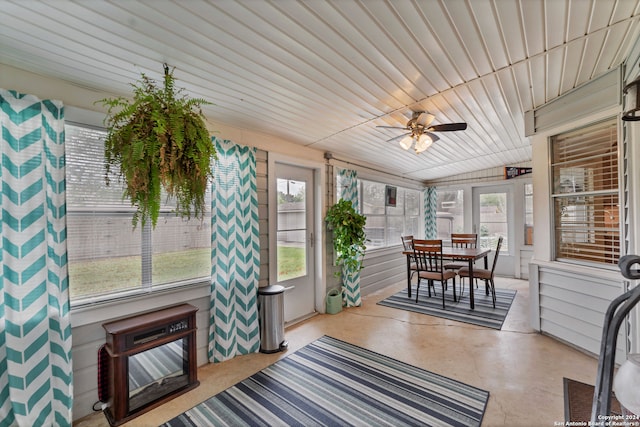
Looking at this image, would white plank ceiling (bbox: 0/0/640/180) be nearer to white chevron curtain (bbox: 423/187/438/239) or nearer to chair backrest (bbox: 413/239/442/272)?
chair backrest (bbox: 413/239/442/272)

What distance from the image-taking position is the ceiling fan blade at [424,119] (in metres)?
2.81

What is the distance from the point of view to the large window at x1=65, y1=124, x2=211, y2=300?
80.6 inches

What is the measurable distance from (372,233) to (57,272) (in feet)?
14.4

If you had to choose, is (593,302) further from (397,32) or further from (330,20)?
(330,20)

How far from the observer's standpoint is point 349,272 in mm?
4273

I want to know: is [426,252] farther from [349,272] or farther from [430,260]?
[349,272]

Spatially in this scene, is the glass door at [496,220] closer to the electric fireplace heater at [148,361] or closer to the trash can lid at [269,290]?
the trash can lid at [269,290]

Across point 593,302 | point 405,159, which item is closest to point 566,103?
point 593,302

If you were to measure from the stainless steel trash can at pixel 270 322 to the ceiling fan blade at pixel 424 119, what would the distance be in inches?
90.7

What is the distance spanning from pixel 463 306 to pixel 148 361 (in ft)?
13.5

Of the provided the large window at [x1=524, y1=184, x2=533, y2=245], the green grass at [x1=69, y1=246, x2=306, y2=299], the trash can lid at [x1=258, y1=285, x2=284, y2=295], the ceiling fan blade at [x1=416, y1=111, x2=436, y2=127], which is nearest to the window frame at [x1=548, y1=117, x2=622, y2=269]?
the ceiling fan blade at [x1=416, y1=111, x2=436, y2=127]

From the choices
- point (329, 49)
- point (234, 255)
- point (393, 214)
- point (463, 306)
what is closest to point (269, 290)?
point (234, 255)

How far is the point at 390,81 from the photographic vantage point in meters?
2.28

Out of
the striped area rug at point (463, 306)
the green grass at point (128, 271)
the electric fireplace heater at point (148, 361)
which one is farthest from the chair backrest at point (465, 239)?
the electric fireplace heater at point (148, 361)
